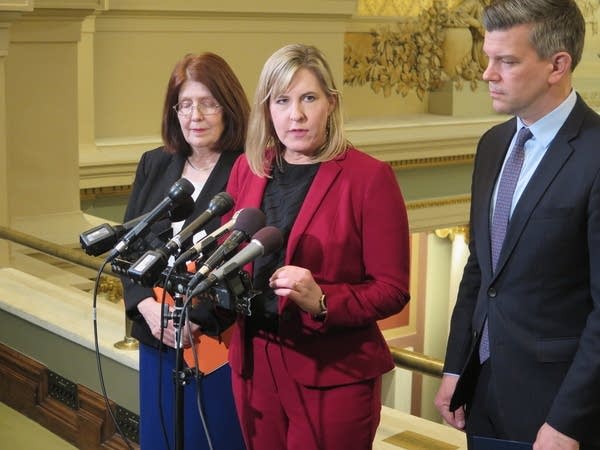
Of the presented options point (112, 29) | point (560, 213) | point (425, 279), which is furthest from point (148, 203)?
point (425, 279)

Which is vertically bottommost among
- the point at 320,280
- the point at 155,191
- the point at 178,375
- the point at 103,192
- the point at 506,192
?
the point at 103,192

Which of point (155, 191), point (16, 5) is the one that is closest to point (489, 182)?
point (155, 191)

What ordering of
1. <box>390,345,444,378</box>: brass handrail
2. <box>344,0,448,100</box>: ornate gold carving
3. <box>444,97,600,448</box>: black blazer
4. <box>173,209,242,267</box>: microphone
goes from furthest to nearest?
<box>344,0,448,100</box>: ornate gold carving < <box>390,345,444,378</box>: brass handrail < <box>173,209,242,267</box>: microphone < <box>444,97,600,448</box>: black blazer

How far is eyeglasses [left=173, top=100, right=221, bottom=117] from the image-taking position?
121 inches

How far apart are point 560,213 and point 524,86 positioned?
0.26 m

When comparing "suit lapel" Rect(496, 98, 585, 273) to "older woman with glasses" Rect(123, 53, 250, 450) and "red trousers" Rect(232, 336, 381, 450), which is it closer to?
"red trousers" Rect(232, 336, 381, 450)

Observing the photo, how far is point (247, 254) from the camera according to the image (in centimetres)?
217

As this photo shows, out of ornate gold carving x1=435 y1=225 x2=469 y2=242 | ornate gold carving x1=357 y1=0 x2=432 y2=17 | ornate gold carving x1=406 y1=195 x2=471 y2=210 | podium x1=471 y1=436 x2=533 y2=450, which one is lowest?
ornate gold carving x1=435 y1=225 x2=469 y2=242

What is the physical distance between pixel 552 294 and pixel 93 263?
2.53 m

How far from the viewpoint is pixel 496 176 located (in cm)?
234

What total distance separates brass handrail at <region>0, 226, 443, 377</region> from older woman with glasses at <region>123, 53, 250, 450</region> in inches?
18.2

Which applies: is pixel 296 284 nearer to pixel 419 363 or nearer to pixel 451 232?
pixel 419 363

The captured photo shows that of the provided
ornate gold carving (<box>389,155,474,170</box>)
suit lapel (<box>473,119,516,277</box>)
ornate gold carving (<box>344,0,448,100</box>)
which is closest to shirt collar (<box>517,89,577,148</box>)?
suit lapel (<box>473,119,516,277</box>)

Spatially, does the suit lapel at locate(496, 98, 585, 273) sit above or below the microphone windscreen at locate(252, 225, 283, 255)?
above
